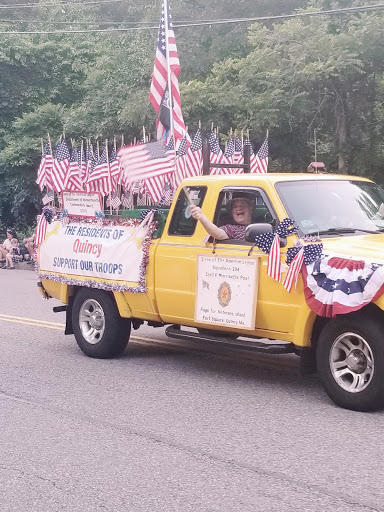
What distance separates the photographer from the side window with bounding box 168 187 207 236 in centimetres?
836

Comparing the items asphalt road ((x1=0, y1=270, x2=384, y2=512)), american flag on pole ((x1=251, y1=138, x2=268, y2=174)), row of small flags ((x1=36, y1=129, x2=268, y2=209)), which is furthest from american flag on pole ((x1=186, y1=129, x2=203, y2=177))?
asphalt road ((x1=0, y1=270, x2=384, y2=512))

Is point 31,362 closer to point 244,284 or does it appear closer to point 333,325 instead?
point 244,284

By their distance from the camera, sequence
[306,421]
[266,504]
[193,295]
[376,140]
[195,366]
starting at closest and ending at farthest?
[266,504] < [306,421] < [193,295] < [195,366] < [376,140]

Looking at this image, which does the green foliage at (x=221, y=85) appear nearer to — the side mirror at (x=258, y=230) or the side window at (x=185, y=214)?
the side window at (x=185, y=214)

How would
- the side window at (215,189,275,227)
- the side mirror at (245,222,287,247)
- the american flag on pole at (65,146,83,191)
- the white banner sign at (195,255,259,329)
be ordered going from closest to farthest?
the side mirror at (245,222,287,247) → the white banner sign at (195,255,259,329) → the side window at (215,189,275,227) → the american flag on pole at (65,146,83,191)

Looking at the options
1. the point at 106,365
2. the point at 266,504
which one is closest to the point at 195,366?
the point at 106,365

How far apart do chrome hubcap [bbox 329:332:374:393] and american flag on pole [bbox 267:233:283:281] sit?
0.79 meters

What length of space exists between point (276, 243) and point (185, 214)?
4.88 ft

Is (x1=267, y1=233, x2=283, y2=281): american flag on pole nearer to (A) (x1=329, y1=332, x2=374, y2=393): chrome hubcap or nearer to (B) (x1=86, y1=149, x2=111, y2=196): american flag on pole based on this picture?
(A) (x1=329, y1=332, x2=374, y2=393): chrome hubcap

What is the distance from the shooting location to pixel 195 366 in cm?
897

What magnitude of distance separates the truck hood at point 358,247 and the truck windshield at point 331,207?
0.18m

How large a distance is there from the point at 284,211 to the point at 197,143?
353 inches

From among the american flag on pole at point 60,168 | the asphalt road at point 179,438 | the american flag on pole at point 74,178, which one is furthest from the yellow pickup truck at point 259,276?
the american flag on pole at point 74,178

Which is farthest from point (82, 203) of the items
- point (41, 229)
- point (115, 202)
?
point (115, 202)
